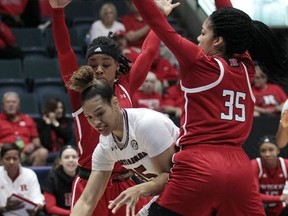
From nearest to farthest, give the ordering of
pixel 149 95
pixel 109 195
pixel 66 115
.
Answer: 1. pixel 109 195
2. pixel 66 115
3. pixel 149 95

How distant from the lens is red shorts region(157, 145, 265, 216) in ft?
13.1

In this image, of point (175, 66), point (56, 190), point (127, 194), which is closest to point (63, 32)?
point (127, 194)

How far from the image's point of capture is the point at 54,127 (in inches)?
355

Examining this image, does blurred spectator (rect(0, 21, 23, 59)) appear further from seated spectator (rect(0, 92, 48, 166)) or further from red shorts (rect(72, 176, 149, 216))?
red shorts (rect(72, 176, 149, 216))

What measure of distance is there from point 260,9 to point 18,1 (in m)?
3.24

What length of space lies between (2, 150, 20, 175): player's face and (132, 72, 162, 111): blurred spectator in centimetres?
200

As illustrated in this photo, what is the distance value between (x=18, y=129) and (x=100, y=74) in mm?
4208

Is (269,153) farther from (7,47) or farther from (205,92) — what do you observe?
(205,92)

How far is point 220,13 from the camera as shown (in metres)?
4.24

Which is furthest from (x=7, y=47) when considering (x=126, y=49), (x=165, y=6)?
(x=165, y=6)

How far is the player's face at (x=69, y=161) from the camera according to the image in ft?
25.6

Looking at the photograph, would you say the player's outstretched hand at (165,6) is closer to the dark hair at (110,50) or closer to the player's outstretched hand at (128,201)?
the dark hair at (110,50)

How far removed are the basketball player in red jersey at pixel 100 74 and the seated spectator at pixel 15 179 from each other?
8.56 feet

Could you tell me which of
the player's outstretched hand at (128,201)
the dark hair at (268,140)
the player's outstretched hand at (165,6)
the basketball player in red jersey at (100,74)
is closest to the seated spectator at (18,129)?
the dark hair at (268,140)
